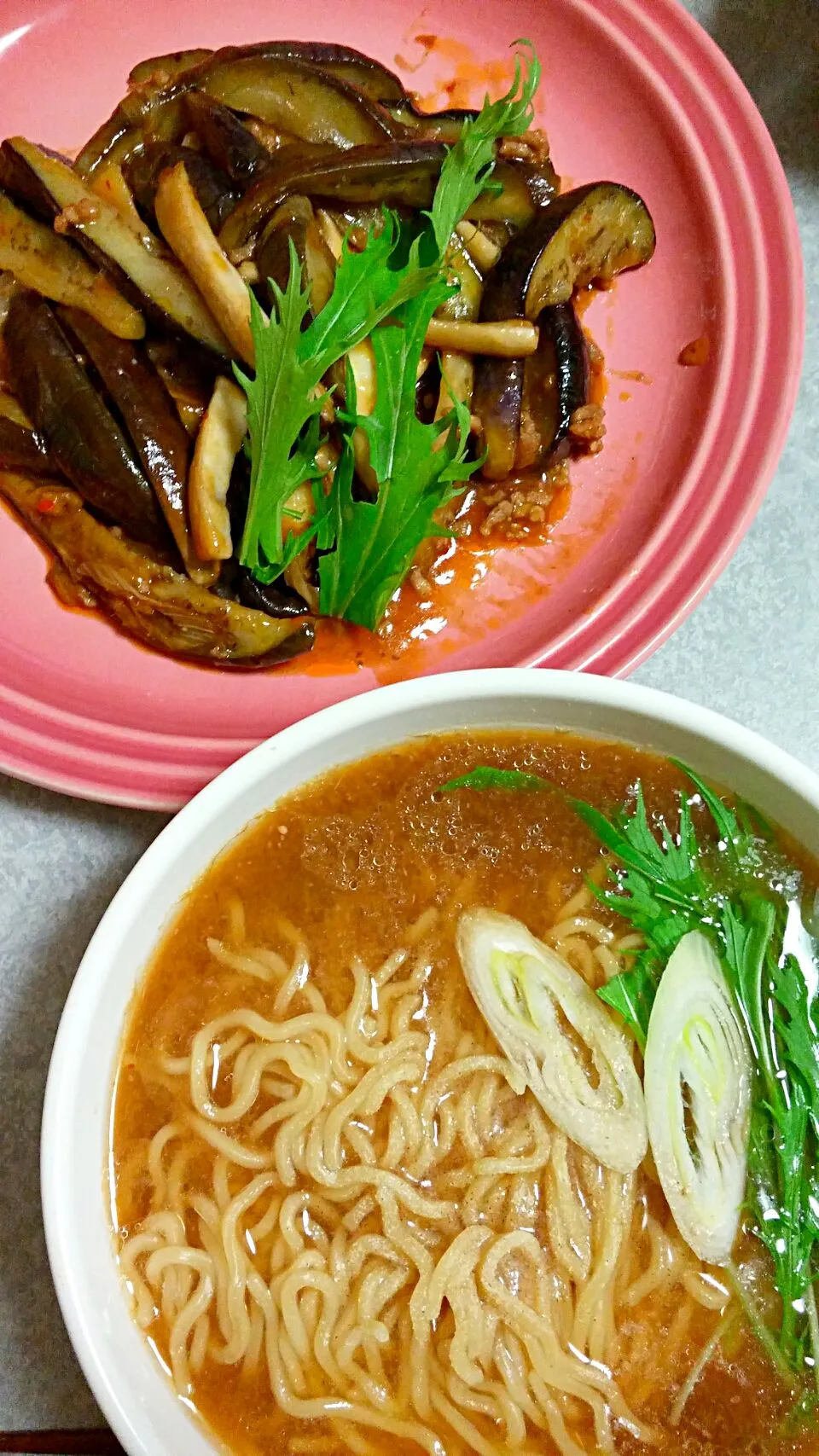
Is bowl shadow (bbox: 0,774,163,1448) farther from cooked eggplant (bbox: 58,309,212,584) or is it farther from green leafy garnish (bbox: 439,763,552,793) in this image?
green leafy garnish (bbox: 439,763,552,793)

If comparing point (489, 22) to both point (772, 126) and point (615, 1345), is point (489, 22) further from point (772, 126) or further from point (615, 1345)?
point (615, 1345)

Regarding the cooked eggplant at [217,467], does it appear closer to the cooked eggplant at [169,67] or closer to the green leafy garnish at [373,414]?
the green leafy garnish at [373,414]

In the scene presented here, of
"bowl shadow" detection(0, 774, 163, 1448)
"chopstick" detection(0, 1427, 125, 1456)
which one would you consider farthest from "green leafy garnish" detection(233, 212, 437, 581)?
"chopstick" detection(0, 1427, 125, 1456)

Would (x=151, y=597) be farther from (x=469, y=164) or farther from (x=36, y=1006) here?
(x=469, y=164)

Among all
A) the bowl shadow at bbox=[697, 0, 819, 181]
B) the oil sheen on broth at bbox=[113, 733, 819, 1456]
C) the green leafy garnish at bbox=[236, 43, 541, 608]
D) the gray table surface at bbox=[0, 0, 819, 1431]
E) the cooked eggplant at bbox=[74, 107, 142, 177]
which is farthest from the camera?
the bowl shadow at bbox=[697, 0, 819, 181]

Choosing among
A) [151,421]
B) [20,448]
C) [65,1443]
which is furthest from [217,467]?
[65,1443]

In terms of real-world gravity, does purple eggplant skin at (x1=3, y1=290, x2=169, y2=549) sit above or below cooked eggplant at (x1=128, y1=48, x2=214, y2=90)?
below


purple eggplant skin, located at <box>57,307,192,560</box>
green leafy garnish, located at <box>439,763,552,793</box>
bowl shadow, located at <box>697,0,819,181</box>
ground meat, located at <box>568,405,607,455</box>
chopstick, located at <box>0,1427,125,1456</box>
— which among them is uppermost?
bowl shadow, located at <box>697,0,819,181</box>
